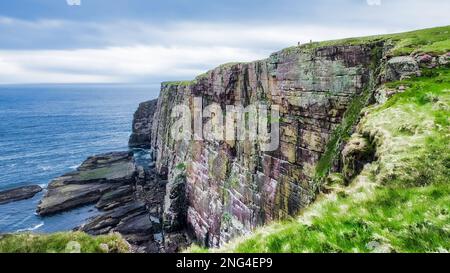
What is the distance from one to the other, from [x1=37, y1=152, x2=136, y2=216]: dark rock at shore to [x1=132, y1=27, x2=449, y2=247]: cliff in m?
24.5

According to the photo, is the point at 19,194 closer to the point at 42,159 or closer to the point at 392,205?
the point at 42,159

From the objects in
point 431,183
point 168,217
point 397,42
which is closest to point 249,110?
point 397,42

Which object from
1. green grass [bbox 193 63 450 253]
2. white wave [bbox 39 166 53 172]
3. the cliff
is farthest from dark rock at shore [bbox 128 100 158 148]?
green grass [bbox 193 63 450 253]

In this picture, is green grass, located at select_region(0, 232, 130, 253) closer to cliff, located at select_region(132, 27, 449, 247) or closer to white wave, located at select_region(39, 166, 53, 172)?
cliff, located at select_region(132, 27, 449, 247)

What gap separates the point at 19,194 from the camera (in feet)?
300

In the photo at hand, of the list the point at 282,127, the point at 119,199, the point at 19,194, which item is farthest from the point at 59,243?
the point at 19,194

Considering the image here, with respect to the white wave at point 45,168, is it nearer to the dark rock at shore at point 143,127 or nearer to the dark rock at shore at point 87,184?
the dark rock at shore at point 87,184

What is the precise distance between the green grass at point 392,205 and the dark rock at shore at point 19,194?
96.8m

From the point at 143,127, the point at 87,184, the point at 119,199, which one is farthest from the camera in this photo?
the point at 143,127

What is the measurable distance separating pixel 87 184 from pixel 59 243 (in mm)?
91047

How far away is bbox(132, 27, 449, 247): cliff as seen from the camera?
2862 cm

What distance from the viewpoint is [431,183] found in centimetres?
1144
